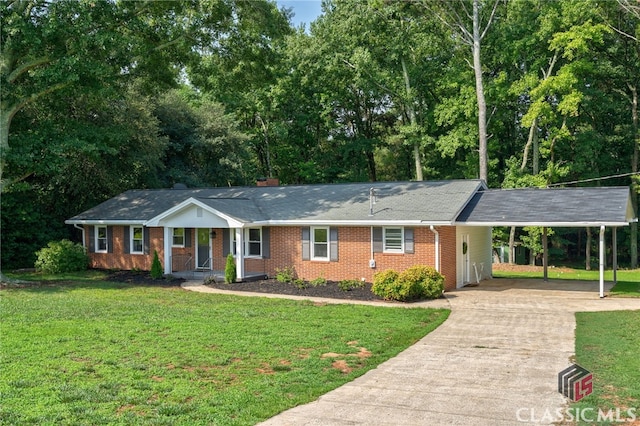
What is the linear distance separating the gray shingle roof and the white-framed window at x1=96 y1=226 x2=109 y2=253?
69 cm

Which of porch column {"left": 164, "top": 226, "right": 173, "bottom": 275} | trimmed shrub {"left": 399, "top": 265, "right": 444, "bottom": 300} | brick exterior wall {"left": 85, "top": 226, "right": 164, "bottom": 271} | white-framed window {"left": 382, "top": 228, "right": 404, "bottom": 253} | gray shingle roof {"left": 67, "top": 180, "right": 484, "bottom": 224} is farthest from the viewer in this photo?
brick exterior wall {"left": 85, "top": 226, "right": 164, "bottom": 271}

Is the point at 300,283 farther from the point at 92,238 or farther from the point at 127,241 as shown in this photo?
the point at 92,238

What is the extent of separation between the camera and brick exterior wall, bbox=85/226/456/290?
1858 centimetres

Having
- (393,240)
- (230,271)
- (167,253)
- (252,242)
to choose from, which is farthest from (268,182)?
(393,240)

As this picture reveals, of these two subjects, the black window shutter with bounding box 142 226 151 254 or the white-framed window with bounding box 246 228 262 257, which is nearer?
the white-framed window with bounding box 246 228 262 257

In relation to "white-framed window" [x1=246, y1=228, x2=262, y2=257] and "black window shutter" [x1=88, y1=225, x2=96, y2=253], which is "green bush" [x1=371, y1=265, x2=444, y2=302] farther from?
"black window shutter" [x1=88, y1=225, x2=96, y2=253]

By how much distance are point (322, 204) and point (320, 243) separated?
2.05m

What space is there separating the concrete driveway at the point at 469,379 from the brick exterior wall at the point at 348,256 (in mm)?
3902

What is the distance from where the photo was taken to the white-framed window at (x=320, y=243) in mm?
20328

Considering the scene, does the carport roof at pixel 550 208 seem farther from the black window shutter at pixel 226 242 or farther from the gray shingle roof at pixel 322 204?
the black window shutter at pixel 226 242

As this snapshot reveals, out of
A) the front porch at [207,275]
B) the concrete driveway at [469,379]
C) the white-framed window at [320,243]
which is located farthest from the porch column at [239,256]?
the concrete driveway at [469,379]

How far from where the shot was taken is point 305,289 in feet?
61.7

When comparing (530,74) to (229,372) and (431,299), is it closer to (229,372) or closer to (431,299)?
(431,299)

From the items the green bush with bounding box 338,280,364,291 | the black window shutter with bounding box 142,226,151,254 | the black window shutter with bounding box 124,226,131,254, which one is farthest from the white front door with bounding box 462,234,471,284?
the black window shutter with bounding box 124,226,131,254
